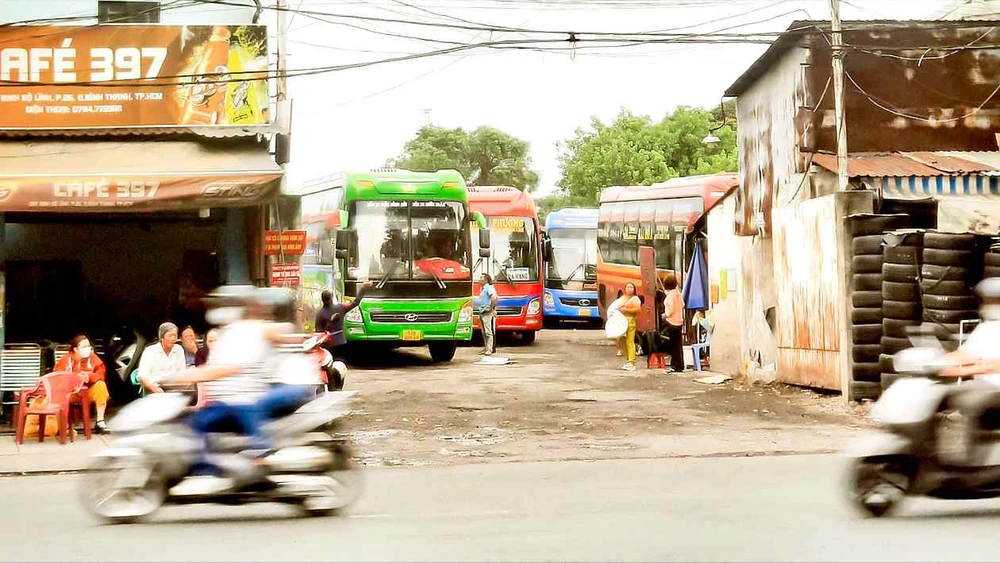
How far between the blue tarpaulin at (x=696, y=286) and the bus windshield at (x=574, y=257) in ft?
43.1

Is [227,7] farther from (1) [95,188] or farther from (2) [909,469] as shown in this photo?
(2) [909,469]

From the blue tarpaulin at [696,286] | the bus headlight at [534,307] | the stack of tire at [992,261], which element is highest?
the stack of tire at [992,261]

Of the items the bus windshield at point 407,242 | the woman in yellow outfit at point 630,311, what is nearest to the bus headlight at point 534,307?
the bus windshield at point 407,242

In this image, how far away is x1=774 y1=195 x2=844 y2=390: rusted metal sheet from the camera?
17938 millimetres

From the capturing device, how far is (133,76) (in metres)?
18.2

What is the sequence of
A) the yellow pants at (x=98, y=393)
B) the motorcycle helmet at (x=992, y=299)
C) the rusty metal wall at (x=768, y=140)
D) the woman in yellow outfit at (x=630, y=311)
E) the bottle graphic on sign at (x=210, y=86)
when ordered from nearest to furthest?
the motorcycle helmet at (x=992, y=299) → the yellow pants at (x=98, y=393) → the bottle graphic on sign at (x=210, y=86) → the rusty metal wall at (x=768, y=140) → the woman in yellow outfit at (x=630, y=311)

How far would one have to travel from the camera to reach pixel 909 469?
8500mm

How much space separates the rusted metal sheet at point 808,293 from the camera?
17.9 m

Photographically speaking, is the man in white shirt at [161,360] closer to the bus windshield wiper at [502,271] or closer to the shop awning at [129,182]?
the shop awning at [129,182]

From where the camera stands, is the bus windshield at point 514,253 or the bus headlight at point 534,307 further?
the bus windshield at point 514,253

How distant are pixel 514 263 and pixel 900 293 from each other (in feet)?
57.1

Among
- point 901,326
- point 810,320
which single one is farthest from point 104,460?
point 810,320

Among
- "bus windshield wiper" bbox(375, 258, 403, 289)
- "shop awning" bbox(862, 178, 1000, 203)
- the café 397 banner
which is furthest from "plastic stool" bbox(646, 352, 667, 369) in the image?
the café 397 banner

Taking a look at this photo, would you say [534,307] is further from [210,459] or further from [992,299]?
[992,299]
